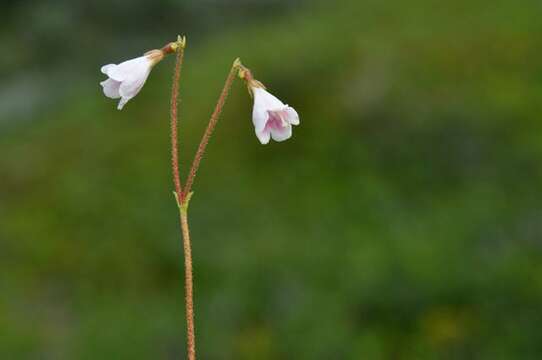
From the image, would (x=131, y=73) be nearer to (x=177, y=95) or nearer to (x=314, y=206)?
(x=177, y=95)

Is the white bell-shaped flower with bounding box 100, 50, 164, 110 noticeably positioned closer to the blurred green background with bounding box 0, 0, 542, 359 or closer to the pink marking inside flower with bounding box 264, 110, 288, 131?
the pink marking inside flower with bounding box 264, 110, 288, 131

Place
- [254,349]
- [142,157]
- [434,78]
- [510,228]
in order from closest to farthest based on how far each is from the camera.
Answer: [254,349], [510,228], [434,78], [142,157]

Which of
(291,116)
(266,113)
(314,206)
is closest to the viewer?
(266,113)

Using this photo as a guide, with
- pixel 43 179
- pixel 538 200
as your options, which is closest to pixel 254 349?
pixel 538 200

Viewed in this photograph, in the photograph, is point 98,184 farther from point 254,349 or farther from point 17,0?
point 17,0

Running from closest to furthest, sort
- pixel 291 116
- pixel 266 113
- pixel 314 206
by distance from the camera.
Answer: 1. pixel 266 113
2. pixel 291 116
3. pixel 314 206

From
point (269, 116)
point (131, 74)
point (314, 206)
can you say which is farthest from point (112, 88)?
point (314, 206)

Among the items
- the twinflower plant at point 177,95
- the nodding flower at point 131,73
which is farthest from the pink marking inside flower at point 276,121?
the nodding flower at point 131,73

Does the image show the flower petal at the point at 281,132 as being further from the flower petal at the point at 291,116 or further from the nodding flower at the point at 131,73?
the nodding flower at the point at 131,73
